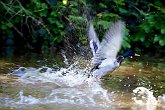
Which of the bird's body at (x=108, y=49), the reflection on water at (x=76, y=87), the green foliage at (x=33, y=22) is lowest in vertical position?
the reflection on water at (x=76, y=87)

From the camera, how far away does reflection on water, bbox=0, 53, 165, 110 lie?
5.21m

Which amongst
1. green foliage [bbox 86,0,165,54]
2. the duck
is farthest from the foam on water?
green foliage [bbox 86,0,165,54]

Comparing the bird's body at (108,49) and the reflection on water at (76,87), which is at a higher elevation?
the bird's body at (108,49)

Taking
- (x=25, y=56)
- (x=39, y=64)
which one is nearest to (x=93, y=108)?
(x=39, y=64)

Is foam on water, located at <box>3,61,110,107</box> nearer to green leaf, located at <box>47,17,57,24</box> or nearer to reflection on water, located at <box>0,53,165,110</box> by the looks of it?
reflection on water, located at <box>0,53,165,110</box>

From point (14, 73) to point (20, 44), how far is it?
304cm

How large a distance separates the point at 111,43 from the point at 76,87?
0.74 m

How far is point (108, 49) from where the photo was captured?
20.3 feet

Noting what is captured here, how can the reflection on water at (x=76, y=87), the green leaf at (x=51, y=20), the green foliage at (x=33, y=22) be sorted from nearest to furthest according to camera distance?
1. the reflection on water at (x=76, y=87)
2. the green foliage at (x=33, y=22)
3. the green leaf at (x=51, y=20)

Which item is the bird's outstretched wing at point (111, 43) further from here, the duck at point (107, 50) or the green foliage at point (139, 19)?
the green foliage at point (139, 19)

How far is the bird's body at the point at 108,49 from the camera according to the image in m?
6.08

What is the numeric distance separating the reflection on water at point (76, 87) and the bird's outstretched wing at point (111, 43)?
396 millimetres

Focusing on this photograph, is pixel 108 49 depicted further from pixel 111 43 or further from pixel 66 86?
pixel 66 86

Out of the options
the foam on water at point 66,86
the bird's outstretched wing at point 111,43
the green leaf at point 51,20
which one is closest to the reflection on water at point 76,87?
the foam on water at point 66,86
